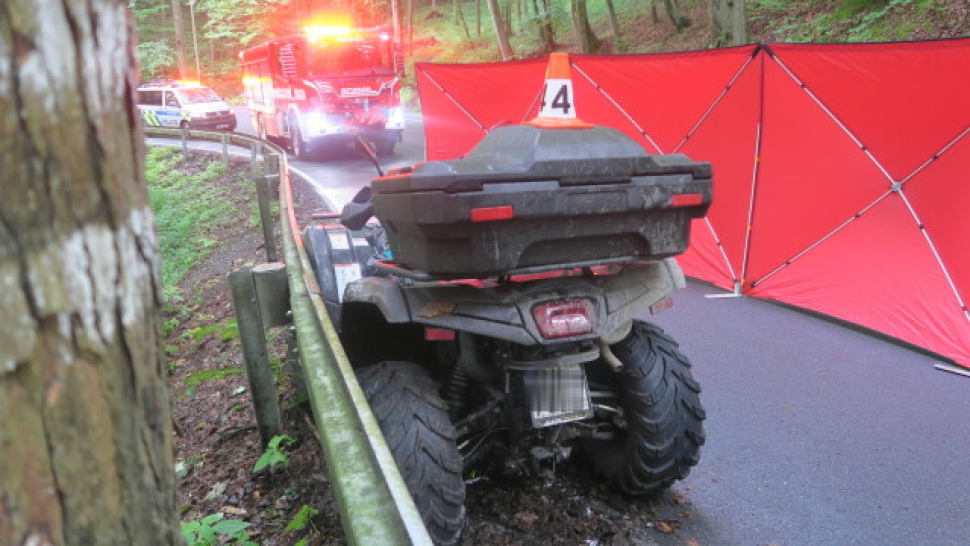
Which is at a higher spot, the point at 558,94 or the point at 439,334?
the point at 558,94

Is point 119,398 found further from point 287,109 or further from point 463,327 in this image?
point 287,109

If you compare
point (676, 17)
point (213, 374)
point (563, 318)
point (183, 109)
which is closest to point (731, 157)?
point (563, 318)

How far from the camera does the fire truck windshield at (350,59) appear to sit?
1727cm

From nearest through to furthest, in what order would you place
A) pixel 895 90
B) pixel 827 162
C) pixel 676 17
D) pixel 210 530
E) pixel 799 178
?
pixel 210 530 < pixel 895 90 < pixel 827 162 < pixel 799 178 < pixel 676 17

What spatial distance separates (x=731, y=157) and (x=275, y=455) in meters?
6.20

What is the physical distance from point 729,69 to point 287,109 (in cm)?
1347

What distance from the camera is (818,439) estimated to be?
4.76m

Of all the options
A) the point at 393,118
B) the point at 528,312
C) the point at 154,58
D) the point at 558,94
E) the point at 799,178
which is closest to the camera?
the point at 528,312

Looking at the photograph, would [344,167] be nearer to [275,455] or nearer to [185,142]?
[185,142]

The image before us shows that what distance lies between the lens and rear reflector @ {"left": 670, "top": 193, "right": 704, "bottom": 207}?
9.42ft

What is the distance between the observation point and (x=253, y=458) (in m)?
4.27

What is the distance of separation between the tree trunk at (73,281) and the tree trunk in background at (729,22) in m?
14.6

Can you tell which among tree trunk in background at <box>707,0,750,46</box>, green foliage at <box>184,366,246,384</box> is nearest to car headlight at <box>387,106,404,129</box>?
tree trunk in background at <box>707,0,750,46</box>

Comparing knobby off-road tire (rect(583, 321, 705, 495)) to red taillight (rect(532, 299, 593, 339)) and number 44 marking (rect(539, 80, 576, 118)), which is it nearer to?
red taillight (rect(532, 299, 593, 339))
